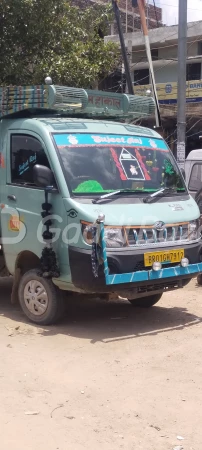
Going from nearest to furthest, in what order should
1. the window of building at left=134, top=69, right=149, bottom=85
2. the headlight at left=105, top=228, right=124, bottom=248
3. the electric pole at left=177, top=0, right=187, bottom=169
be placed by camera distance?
the headlight at left=105, top=228, right=124, bottom=248 < the electric pole at left=177, top=0, right=187, bottom=169 < the window of building at left=134, top=69, right=149, bottom=85

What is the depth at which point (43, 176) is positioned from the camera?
559cm

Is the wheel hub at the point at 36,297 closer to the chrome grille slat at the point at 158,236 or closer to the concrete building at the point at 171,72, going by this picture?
the chrome grille slat at the point at 158,236

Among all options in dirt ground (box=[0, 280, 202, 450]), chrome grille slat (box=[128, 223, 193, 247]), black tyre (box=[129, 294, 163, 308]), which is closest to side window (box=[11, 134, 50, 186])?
chrome grille slat (box=[128, 223, 193, 247])

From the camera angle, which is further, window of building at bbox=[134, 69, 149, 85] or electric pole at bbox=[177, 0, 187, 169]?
window of building at bbox=[134, 69, 149, 85]

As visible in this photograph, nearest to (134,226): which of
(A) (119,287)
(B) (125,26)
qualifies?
(A) (119,287)

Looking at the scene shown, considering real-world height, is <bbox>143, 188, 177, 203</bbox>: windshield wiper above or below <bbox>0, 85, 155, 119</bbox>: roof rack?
below

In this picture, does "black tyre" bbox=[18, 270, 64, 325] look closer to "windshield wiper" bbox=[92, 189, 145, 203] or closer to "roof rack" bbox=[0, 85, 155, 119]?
"windshield wiper" bbox=[92, 189, 145, 203]

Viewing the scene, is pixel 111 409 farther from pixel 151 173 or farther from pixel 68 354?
pixel 151 173

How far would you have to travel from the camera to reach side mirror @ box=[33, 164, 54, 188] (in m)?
5.59

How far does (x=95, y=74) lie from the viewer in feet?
38.0

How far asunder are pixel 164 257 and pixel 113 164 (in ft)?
3.78

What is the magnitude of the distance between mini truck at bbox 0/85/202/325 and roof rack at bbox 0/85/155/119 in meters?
0.01

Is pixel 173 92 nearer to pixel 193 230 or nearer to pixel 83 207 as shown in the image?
pixel 193 230

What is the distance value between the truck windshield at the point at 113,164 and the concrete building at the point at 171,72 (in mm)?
14475
